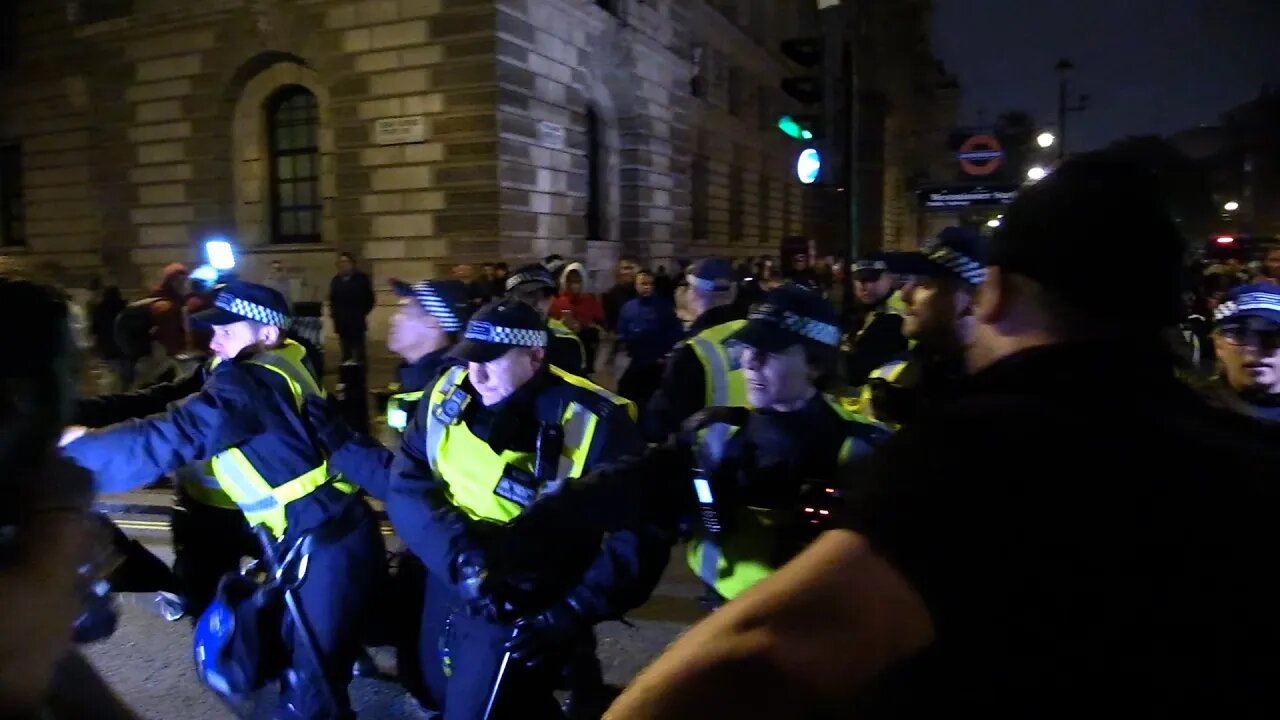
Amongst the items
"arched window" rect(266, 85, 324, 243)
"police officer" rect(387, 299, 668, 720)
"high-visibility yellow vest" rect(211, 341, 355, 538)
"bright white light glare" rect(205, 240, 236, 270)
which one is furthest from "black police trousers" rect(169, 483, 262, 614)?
"arched window" rect(266, 85, 324, 243)

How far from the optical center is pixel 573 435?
10.7ft

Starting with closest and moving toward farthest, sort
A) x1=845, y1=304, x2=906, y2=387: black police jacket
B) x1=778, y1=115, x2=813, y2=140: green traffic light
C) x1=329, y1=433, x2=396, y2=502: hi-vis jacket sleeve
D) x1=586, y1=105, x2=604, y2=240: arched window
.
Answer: x1=329, y1=433, x2=396, y2=502: hi-vis jacket sleeve → x1=845, y1=304, x2=906, y2=387: black police jacket → x1=778, y1=115, x2=813, y2=140: green traffic light → x1=586, y1=105, x2=604, y2=240: arched window

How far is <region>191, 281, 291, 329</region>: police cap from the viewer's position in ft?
12.5

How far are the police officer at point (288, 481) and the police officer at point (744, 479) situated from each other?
0.99 m

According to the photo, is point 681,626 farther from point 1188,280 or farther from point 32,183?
point 32,183

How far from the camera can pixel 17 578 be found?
1.31 m

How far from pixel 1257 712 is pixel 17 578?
145 cm

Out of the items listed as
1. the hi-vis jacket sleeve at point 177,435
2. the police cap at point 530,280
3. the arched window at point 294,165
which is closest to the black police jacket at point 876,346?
the police cap at point 530,280

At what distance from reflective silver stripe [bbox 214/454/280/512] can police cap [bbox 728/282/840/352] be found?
177 cm

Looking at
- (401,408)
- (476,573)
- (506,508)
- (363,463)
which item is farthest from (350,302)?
(476,573)

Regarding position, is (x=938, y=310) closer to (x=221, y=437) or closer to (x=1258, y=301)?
(x=1258, y=301)

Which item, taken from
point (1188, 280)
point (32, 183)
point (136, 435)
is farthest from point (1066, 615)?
point (32, 183)

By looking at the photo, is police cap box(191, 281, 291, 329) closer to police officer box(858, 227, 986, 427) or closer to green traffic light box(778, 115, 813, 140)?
police officer box(858, 227, 986, 427)

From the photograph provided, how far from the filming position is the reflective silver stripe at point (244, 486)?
364cm
